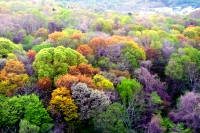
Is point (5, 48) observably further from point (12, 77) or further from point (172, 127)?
point (172, 127)

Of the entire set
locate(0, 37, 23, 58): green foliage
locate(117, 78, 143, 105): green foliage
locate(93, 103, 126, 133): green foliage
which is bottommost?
locate(93, 103, 126, 133): green foliage

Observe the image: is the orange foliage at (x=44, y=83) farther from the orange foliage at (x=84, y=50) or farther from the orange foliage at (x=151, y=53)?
the orange foliage at (x=151, y=53)

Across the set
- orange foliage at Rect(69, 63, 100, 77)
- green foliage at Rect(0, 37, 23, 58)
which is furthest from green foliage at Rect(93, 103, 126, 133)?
green foliage at Rect(0, 37, 23, 58)

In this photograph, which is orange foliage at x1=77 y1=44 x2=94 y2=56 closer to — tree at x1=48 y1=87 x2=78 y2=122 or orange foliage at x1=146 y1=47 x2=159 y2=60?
orange foliage at x1=146 y1=47 x2=159 y2=60

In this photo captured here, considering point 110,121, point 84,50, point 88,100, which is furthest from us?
point 84,50

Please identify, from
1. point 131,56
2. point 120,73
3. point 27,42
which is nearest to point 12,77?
point 120,73

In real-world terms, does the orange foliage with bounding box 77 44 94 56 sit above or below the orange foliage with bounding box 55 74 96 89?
above

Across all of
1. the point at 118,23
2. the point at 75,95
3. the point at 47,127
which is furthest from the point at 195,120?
the point at 118,23
